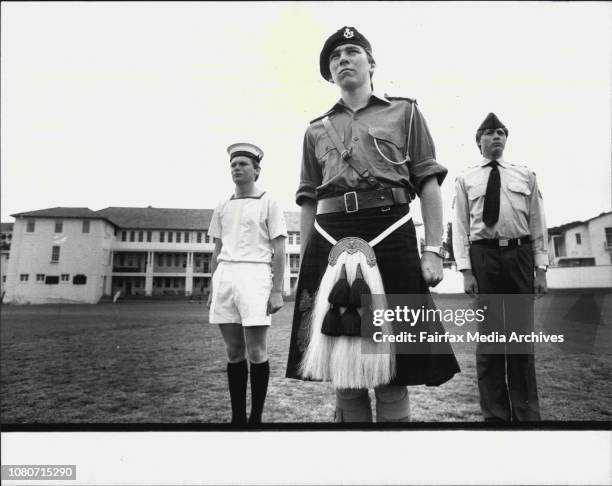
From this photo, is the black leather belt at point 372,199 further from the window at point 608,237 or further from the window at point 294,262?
the window at point 608,237

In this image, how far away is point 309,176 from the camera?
1.73 metres

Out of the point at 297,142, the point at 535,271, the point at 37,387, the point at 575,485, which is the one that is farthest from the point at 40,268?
the point at 575,485

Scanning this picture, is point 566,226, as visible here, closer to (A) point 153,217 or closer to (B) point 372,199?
(B) point 372,199

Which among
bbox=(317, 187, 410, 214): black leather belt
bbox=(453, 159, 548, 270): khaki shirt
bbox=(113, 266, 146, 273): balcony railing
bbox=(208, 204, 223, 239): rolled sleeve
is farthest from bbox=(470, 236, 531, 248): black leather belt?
bbox=(113, 266, 146, 273): balcony railing

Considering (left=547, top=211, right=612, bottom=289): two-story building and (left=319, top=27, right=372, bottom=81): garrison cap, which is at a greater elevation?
(left=319, top=27, right=372, bottom=81): garrison cap

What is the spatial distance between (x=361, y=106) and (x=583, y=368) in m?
1.84

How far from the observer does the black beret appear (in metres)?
2.03

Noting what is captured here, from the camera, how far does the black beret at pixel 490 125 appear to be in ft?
6.66

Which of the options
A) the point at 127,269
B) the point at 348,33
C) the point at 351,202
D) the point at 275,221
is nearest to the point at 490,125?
the point at 348,33

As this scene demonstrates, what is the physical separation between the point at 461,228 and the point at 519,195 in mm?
347

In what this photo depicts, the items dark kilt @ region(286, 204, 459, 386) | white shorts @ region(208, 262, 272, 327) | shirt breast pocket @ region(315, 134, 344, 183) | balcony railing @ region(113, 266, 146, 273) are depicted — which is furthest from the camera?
balcony railing @ region(113, 266, 146, 273)

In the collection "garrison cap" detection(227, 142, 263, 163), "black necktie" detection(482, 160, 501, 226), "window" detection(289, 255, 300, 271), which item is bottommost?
"window" detection(289, 255, 300, 271)

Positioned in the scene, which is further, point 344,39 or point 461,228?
point 461,228

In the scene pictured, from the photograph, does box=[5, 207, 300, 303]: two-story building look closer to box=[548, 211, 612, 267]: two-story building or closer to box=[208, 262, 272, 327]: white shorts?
box=[208, 262, 272, 327]: white shorts
